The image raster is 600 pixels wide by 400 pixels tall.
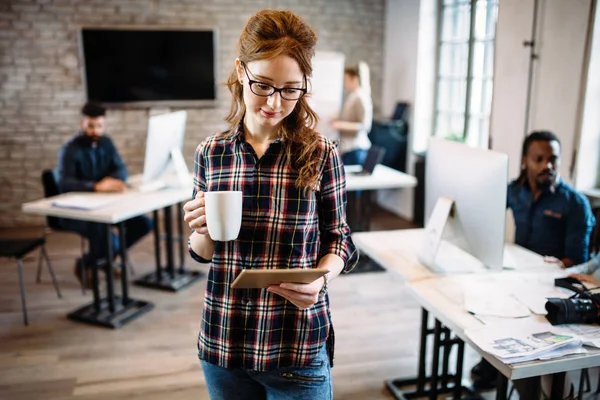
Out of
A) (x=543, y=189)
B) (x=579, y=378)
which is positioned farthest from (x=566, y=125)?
(x=579, y=378)

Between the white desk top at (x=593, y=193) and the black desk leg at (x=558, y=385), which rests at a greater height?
the white desk top at (x=593, y=193)

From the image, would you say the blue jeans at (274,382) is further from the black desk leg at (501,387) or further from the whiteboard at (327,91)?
the whiteboard at (327,91)

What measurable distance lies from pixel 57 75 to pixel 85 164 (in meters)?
1.82

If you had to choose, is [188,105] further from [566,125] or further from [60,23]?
[566,125]

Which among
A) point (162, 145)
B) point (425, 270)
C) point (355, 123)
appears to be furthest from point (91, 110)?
point (425, 270)

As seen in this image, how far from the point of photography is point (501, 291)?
186 centimetres

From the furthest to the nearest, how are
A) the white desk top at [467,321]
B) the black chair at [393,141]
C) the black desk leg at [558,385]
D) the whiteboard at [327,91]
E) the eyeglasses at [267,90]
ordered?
the black chair at [393,141], the whiteboard at [327,91], the black desk leg at [558,385], the white desk top at [467,321], the eyeglasses at [267,90]

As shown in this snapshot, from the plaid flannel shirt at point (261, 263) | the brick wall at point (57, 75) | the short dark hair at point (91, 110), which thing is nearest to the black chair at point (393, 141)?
the brick wall at point (57, 75)

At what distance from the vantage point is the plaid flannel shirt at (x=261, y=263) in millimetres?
1151

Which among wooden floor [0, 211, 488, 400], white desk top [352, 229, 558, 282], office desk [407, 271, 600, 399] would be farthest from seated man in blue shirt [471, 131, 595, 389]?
wooden floor [0, 211, 488, 400]

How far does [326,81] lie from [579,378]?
3527 millimetres

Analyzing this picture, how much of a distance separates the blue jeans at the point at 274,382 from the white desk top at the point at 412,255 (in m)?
0.91

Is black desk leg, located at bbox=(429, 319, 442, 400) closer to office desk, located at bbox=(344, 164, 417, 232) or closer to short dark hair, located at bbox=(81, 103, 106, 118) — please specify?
office desk, located at bbox=(344, 164, 417, 232)

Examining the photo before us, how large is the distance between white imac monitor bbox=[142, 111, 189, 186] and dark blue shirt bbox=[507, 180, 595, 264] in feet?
6.05
